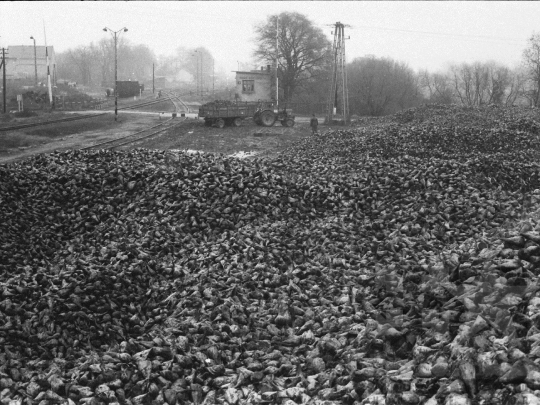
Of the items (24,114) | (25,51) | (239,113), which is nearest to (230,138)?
(239,113)

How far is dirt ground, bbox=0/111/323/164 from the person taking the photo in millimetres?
25594

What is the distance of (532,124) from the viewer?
27.9 m

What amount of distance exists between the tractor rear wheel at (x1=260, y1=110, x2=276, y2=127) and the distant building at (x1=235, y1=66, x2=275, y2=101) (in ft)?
58.1

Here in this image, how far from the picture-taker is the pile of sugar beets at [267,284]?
5625 millimetres

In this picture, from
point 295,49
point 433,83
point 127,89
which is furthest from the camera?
point 127,89

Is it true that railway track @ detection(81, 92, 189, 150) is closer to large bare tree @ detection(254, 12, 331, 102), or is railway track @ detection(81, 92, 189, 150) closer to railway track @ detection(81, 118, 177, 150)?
railway track @ detection(81, 118, 177, 150)

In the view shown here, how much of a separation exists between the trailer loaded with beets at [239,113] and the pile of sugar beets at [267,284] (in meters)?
21.1

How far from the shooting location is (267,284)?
Answer: 849cm

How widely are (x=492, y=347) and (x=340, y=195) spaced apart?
7853 mm

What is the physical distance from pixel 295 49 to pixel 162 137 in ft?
122

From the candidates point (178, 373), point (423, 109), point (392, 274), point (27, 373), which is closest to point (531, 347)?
point (392, 274)

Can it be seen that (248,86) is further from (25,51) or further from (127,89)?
(25,51)

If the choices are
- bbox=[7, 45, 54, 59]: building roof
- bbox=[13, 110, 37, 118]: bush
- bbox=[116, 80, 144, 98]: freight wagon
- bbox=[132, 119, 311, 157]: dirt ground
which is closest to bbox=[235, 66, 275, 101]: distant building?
bbox=[132, 119, 311, 157]: dirt ground

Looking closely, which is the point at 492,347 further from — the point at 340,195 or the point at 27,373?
the point at 340,195
